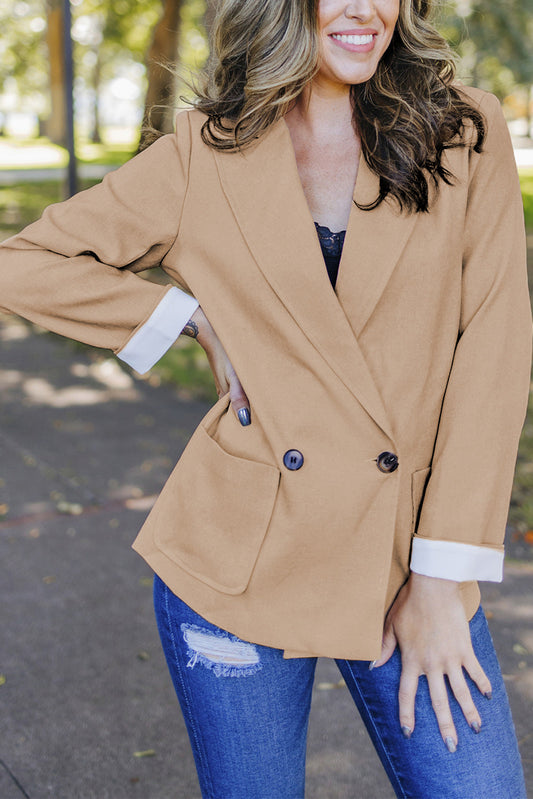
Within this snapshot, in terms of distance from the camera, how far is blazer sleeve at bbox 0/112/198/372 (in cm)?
183

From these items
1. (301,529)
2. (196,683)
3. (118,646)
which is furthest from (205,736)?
(118,646)

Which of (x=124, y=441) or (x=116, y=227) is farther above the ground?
(x=116, y=227)

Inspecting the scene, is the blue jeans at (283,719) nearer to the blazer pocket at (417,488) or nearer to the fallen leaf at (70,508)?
the blazer pocket at (417,488)

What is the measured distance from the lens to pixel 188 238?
5.96ft

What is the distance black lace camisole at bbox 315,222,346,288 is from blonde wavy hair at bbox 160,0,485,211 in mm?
94

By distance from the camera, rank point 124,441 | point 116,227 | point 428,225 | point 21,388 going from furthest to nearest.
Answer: point 21,388 → point 124,441 → point 116,227 → point 428,225

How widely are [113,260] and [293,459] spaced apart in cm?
56

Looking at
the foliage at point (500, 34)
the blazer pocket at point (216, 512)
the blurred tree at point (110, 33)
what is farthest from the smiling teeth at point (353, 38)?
the foliage at point (500, 34)

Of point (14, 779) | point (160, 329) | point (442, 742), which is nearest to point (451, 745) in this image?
point (442, 742)

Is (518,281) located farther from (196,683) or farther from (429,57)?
(196,683)

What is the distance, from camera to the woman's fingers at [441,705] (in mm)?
1663

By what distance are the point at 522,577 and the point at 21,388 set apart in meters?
4.20

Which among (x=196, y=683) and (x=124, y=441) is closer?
(x=196, y=683)

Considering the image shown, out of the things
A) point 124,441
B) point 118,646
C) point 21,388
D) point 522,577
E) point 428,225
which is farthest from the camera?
point 21,388
